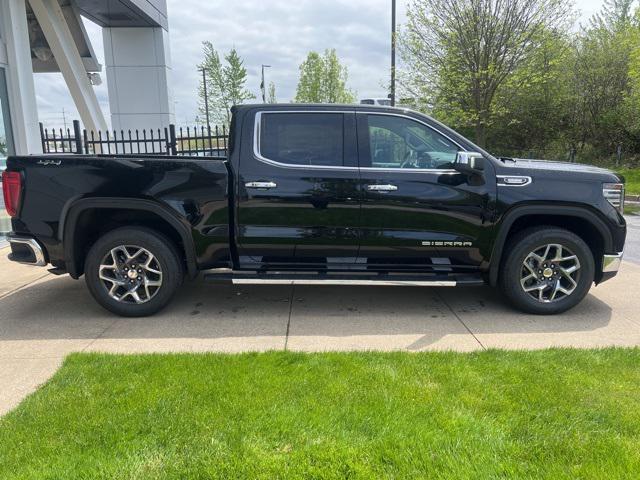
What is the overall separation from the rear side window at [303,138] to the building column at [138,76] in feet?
38.6

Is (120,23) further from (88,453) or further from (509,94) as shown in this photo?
(88,453)

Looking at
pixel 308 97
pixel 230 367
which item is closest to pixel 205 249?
pixel 230 367

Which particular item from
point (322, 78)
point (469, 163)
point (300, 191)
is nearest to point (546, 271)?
point (469, 163)

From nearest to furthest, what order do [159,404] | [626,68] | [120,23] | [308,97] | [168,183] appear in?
[159,404] → [168,183] → [120,23] → [626,68] → [308,97]

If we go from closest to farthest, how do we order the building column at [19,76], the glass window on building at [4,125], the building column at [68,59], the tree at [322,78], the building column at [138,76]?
1. the building column at [19,76]
2. the glass window on building at [4,125]
3. the building column at [68,59]
4. the building column at [138,76]
5. the tree at [322,78]

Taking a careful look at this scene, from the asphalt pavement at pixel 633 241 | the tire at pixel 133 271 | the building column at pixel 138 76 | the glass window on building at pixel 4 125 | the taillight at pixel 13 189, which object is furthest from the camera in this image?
the building column at pixel 138 76

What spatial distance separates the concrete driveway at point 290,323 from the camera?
4000 mm

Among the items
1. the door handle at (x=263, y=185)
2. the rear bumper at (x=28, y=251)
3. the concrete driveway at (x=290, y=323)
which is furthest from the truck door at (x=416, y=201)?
the rear bumper at (x=28, y=251)

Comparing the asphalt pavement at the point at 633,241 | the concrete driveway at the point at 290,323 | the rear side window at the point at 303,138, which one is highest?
the rear side window at the point at 303,138

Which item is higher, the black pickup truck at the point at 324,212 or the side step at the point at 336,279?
the black pickup truck at the point at 324,212

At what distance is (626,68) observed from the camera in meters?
20.4

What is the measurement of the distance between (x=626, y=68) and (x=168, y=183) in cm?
2235

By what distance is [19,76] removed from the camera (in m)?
9.10

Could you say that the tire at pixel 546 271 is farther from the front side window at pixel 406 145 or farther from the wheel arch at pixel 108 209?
the wheel arch at pixel 108 209
